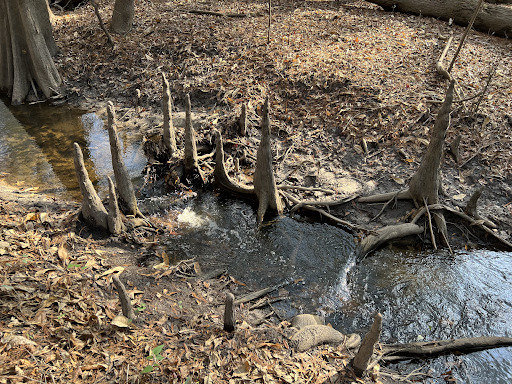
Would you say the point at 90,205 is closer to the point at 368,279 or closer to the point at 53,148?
→ the point at 53,148

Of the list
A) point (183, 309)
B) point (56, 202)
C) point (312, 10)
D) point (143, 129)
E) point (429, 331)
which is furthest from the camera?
point (312, 10)

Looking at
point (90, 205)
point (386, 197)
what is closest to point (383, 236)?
point (386, 197)

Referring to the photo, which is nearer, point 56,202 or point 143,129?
point 56,202

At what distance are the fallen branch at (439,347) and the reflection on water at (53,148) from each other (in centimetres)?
625

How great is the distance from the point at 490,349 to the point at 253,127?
22.2ft

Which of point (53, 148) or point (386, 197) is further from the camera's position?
point (53, 148)

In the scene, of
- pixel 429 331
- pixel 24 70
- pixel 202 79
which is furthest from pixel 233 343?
pixel 24 70

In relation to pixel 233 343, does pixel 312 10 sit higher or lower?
higher

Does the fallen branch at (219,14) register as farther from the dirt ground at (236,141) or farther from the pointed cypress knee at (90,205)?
the pointed cypress knee at (90,205)

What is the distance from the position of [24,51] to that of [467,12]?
14968mm

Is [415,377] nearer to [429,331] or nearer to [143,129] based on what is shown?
[429,331]

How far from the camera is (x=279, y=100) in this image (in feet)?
33.5

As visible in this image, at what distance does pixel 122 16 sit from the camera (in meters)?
13.3

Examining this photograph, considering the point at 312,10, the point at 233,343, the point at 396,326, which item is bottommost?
the point at 396,326
